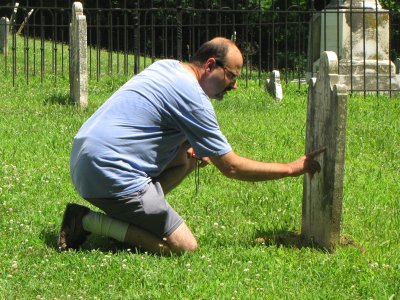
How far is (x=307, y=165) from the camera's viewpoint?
561 centimetres

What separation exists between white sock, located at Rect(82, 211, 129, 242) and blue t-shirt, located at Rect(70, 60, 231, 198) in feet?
0.56

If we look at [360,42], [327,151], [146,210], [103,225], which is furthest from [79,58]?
[327,151]

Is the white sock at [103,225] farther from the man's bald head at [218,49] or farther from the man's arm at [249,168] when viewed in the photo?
the man's bald head at [218,49]

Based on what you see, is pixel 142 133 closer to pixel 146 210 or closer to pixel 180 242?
pixel 146 210

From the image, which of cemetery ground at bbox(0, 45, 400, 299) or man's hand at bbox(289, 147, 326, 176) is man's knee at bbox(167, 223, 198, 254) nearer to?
cemetery ground at bbox(0, 45, 400, 299)

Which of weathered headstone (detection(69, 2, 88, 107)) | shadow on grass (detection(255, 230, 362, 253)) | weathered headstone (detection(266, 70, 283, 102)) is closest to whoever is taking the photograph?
shadow on grass (detection(255, 230, 362, 253))

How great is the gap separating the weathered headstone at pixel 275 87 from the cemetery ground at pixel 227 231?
1522mm

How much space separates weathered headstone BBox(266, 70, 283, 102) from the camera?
11.7m

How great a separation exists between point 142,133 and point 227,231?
979mm

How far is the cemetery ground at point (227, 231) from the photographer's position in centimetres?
478

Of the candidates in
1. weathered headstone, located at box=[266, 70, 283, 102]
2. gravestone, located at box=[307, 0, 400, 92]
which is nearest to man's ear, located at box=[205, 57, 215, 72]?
weathered headstone, located at box=[266, 70, 283, 102]

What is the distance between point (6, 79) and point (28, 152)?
5540 mm

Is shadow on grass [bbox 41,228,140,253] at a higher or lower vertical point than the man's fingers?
lower

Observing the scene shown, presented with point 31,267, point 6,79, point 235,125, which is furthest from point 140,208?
point 6,79
